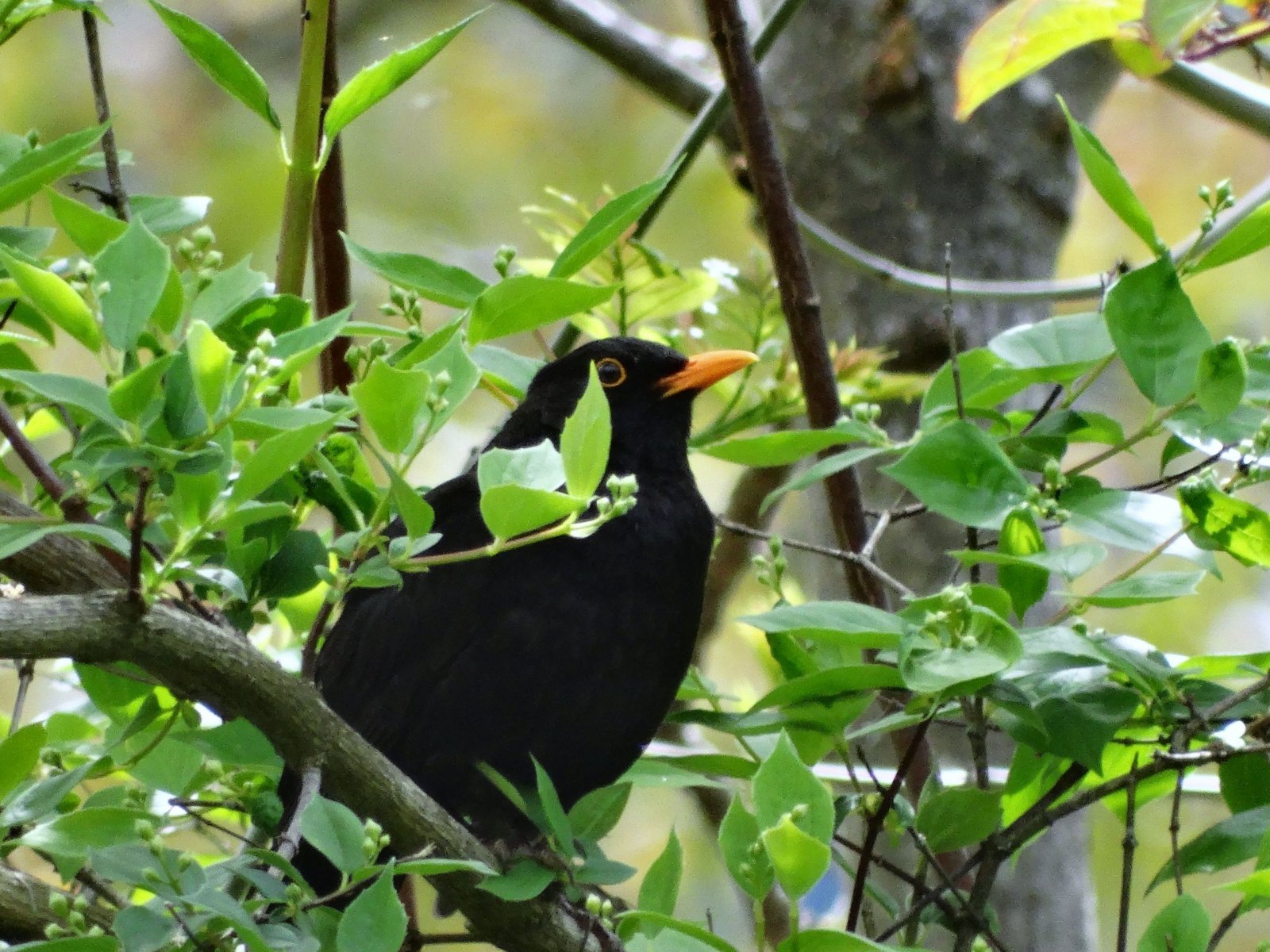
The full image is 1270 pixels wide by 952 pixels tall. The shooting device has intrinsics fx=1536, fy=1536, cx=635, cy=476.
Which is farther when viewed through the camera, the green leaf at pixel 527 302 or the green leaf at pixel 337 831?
the green leaf at pixel 527 302

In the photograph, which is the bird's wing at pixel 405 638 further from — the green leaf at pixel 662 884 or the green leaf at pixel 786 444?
the green leaf at pixel 662 884

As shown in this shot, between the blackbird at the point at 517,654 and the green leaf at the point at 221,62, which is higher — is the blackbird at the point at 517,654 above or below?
below

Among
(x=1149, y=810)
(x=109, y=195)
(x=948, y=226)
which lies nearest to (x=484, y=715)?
(x=109, y=195)

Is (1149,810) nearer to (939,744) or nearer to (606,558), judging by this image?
(939,744)

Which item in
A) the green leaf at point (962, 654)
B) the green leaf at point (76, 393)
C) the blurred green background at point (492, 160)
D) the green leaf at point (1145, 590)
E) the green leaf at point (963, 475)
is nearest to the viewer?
the green leaf at point (76, 393)

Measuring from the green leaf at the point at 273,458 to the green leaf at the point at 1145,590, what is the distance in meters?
0.97

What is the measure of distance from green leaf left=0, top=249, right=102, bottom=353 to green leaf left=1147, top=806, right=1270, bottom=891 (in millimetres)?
1541

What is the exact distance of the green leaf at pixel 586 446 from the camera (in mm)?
1617

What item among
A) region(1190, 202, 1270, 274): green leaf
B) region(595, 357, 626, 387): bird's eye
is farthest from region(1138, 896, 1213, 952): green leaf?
region(595, 357, 626, 387): bird's eye

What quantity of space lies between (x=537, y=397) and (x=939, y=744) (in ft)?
4.63

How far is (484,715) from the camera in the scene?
303 cm

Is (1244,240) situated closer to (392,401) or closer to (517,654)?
(392,401)

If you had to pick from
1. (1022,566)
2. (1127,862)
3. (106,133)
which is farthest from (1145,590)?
(106,133)

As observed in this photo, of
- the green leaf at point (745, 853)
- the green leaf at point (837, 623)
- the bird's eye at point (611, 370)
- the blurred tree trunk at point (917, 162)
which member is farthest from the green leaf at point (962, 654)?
the blurred tree trunk at point (917, 162)
